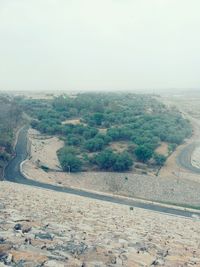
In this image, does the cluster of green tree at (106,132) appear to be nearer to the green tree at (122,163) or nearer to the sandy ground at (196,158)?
the green tree at (122,163)

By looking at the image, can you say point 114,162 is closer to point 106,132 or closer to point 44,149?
point 44,149

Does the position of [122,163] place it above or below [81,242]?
below

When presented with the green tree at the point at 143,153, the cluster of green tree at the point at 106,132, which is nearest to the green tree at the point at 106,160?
the cluster of green tree at the point at 106,132

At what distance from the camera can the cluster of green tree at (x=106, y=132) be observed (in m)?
49.6

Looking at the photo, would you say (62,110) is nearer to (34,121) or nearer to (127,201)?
(34,121)

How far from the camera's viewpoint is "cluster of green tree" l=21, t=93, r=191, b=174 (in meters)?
49.6

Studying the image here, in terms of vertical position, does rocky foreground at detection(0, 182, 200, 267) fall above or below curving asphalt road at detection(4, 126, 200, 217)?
above

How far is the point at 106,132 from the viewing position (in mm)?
63750

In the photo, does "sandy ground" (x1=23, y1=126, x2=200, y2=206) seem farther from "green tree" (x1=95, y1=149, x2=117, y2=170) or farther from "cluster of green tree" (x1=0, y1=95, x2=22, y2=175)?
"cluster of green tree" (x1=0, y1=95, x2=22, y2=175)

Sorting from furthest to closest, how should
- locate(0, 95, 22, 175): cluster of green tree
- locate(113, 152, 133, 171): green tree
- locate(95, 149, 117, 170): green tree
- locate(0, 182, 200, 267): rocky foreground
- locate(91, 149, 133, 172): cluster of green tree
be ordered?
locate(0, 95, 22, 175): cluster of green tree, locate(95, 149, 117, 170): green tree, locate(91, 149, 133, 172): cluster of green tree, locate(113, 152, 133, 171): green tree, locate(0, 182, 200, 267): rocky foreground

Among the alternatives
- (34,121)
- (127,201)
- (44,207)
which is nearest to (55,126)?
(34,121)

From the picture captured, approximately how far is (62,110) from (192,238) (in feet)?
235

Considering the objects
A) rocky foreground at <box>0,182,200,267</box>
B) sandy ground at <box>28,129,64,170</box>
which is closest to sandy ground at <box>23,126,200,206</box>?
sandy ground at <box>28,129,64,170</box>

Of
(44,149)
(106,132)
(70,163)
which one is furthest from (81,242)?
(106,132)
